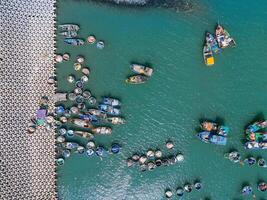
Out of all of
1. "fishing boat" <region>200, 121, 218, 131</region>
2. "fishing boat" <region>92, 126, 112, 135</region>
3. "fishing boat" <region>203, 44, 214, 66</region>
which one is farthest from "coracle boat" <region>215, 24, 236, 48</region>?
"fishing boat" <region>92, 126, 112, 135</region>

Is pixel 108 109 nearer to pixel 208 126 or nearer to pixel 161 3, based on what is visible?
pixel 208 126

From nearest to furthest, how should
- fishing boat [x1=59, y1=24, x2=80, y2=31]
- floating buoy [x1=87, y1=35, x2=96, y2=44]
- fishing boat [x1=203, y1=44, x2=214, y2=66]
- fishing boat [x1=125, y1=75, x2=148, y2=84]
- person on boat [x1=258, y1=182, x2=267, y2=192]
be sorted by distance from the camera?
1. fishing boat [x1=59, y1=24, x2=80, y2=31]
2. floating buoy [x1=87, y1=35, x2=96, y2=44]
3. fishing boat [x1=125, y1=75, x2=148, y2=84]
4. fishing boat [x1=203, y1=44, x2=214, y2=66]
5. person on boat [x1=258, y1=182, x2=267, y2=192]

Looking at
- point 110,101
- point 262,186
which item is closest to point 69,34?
point 110,101

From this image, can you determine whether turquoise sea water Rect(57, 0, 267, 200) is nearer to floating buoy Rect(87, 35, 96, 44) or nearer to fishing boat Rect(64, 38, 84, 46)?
floating buoy Rect(87, 35, 96, 44)

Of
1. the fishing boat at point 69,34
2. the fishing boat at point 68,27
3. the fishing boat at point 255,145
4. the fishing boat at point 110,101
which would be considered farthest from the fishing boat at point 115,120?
the fishing boat at point 255,145

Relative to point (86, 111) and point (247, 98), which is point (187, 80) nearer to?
point (247, 98)

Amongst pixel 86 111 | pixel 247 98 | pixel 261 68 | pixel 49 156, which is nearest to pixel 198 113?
pixel 247 98

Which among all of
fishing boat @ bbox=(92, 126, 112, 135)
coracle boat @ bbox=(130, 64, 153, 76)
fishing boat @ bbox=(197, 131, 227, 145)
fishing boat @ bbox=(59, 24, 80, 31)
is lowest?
fishing boat @ bbox=(92, 126, 112, 135)
